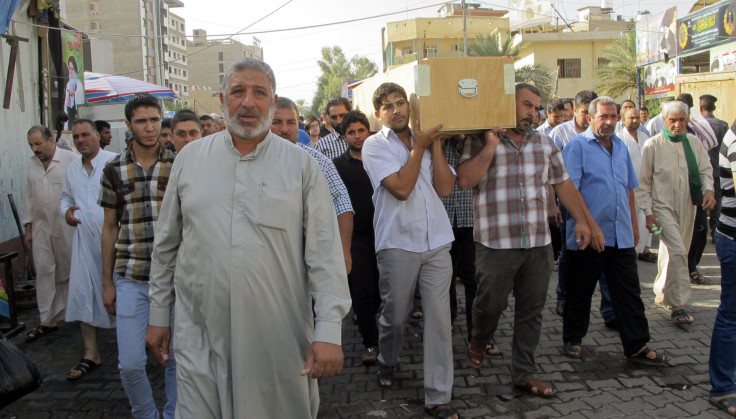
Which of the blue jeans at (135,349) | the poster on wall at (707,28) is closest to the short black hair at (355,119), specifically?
the blue jeans at (135,349)

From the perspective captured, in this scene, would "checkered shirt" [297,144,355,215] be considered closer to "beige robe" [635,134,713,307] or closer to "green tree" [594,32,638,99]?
"beige robe" [635,134,713,307]

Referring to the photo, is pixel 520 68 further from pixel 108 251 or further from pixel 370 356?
pixel 108 251

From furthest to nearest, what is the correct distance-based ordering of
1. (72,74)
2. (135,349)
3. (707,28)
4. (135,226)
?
(707,28) → (72,74) → (135,226) → (135,349)

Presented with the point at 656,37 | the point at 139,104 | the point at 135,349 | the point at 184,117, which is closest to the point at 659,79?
the point at 656,37

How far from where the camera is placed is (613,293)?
15.5 ft

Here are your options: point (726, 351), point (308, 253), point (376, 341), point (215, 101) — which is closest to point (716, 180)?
point (726, 351)

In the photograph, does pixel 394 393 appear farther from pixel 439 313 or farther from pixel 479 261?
pixel 479 261

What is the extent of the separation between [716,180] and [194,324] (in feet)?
28.3

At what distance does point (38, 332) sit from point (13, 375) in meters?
3.13

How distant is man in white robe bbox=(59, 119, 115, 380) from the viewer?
479 centimetres

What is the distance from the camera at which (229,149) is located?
260 centimetres

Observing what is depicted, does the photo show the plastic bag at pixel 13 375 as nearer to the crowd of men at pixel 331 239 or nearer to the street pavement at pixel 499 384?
the crowd of men at pixel 331 239

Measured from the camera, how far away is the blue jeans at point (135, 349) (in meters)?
3.40

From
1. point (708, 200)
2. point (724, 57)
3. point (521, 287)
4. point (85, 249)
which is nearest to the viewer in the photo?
point (521, 287)
